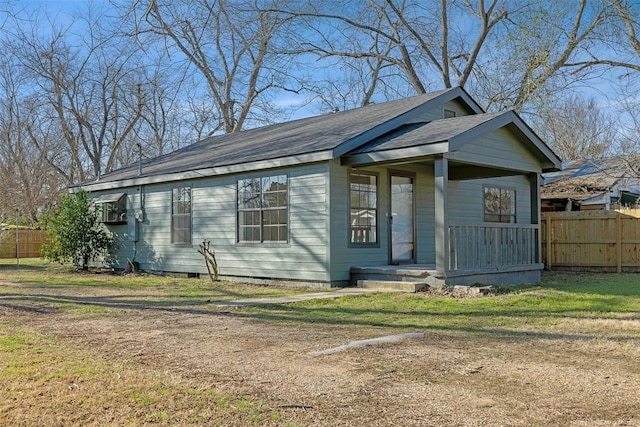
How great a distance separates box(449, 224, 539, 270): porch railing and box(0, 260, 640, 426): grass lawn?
798mm

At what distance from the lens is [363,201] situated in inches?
488

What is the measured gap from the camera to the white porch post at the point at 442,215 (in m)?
10.5

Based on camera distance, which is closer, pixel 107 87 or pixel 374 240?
pixel 374 240

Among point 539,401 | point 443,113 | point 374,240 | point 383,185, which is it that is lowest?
point 539,401

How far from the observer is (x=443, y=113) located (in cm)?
1427

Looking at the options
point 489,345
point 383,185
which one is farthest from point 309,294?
point 489,345

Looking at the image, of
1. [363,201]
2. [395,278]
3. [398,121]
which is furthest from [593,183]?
[395,278]

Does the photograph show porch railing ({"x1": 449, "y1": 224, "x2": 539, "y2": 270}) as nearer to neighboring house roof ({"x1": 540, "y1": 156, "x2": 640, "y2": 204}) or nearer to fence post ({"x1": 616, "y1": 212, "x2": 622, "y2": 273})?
fence post ({"x1": 616, "y1": 212, "x2": 622, "y2": 273})

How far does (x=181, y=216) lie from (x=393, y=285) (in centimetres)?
646

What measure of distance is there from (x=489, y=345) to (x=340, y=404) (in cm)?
258

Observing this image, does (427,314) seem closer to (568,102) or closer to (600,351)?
(600,351)

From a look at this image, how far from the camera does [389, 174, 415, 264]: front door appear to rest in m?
13.0

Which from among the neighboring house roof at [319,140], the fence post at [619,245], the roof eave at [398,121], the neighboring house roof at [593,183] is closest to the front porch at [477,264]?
the neighboring house roof at [319,140]

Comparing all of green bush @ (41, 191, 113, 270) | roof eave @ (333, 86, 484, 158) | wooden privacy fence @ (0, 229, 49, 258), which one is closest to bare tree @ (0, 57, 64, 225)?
wooden privacy fence @ (0, 229, 49, 258)
